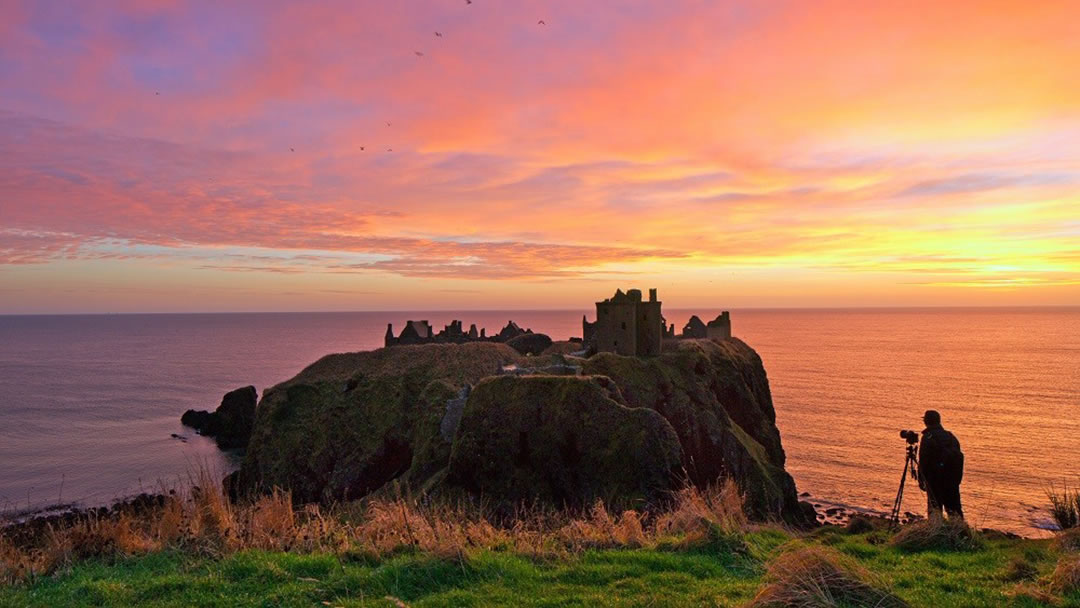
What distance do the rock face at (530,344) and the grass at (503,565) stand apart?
61.2m

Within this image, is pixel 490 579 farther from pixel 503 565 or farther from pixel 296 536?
pixel 296 536

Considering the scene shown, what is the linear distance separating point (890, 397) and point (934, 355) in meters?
84.6

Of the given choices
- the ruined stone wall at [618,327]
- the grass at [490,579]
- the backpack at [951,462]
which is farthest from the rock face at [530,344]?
the grass at [490,579]

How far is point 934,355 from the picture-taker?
6427 inches

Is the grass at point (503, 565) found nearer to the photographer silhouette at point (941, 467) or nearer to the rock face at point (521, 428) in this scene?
the photographer silhouette at point (941, 467)

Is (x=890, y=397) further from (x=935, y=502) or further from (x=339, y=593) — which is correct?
(x=339, y=593)

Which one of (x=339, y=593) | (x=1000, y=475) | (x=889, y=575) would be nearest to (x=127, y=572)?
(x=339, y=593)

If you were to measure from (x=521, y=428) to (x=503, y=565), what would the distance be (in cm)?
2360

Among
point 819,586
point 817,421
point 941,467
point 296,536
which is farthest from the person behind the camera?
point 817,421

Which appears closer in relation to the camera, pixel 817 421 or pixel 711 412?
pixel 711 412

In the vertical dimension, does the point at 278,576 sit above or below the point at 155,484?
above

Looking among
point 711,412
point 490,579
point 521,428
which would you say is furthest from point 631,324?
point 490,579

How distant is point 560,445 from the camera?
3181 cm

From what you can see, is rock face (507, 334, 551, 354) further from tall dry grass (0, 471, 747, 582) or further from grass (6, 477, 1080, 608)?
grass (6, 477, 1080, 608)
